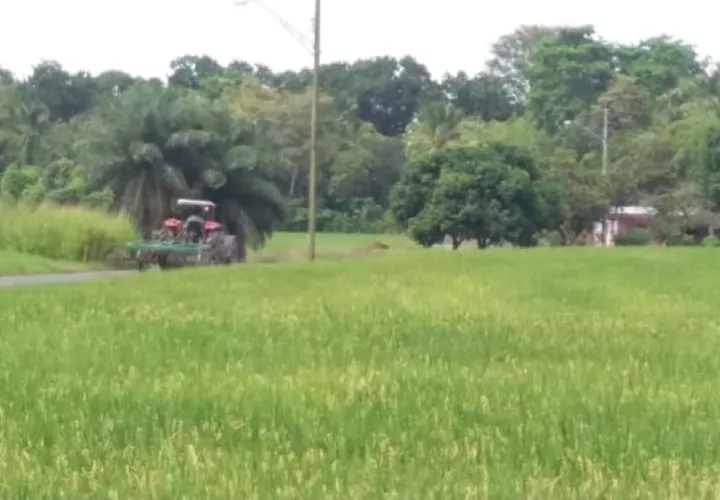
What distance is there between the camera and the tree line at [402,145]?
160ft

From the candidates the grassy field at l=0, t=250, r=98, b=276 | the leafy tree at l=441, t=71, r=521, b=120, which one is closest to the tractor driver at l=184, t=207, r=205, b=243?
the grassy field at l=0, t=250, r=98, b=276

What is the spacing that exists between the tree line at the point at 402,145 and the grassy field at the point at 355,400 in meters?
30.4

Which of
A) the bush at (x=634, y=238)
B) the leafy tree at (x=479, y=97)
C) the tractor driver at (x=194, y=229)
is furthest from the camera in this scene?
the leafy tree at (x=479, y=97)

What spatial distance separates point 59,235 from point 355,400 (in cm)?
3283

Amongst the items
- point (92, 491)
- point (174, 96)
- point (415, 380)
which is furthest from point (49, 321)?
point (174, 96)

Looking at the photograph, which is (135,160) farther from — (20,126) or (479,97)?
(479,97)

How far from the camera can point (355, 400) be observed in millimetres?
8523

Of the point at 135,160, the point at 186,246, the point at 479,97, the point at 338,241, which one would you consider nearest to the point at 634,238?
the point at 338,241

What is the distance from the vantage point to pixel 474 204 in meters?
56.3

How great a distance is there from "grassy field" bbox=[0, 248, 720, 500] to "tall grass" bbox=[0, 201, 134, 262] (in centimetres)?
2197

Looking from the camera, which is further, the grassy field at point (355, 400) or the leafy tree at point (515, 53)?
the leafy tree at point (515, 53)

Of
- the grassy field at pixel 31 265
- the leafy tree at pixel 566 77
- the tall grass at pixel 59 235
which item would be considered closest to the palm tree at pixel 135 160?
the tall grass at pixel 59 235

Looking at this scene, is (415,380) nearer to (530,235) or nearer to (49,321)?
(49,321)

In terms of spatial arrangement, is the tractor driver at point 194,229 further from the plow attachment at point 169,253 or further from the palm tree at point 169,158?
the palm tree at point 169,158
